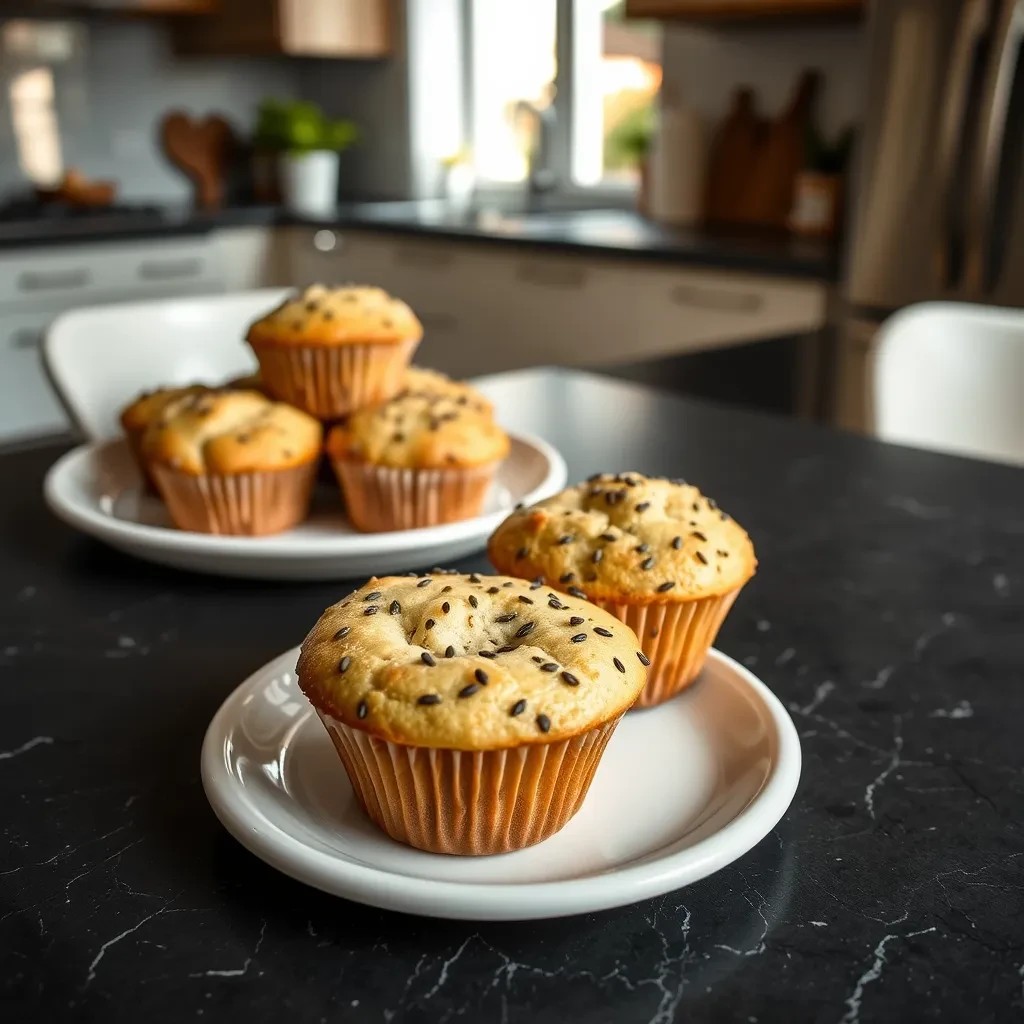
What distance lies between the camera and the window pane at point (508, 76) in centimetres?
456

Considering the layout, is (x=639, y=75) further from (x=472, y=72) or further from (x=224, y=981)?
(x=224, y=981)

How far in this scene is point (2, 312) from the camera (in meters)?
3.54

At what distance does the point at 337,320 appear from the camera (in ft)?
4.07

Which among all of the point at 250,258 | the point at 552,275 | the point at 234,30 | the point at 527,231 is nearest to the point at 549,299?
the point at 552,275

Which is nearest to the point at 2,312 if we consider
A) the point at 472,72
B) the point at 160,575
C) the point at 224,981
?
the point at 472,72

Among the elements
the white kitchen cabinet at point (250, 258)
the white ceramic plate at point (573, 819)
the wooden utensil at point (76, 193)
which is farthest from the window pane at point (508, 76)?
the white ceramic plate at point (573, 819)

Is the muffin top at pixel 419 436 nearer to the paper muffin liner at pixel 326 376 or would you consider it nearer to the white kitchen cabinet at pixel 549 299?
the paper muffin liner at pixel 326 376

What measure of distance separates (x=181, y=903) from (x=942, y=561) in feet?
2.57

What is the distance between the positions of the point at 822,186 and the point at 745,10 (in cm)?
56

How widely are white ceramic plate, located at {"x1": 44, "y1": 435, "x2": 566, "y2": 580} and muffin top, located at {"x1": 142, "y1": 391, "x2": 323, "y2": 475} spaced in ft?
0.23

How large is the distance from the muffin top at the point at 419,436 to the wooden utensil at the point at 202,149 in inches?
149

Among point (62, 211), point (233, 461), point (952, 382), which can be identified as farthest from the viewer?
point (62, 211)

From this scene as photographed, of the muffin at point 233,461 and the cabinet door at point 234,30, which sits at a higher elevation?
the cabinet door at point 234,30

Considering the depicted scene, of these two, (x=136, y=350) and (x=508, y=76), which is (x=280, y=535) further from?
(x=508, y=76)
